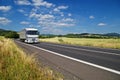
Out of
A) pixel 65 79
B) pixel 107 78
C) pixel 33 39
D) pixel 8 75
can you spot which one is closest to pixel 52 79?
pixel 65 79

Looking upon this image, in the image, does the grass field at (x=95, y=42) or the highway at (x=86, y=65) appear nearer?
the highway at (x=86, y=65)

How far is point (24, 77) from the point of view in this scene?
5773 millimetres

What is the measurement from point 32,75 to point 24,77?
48 centimetres

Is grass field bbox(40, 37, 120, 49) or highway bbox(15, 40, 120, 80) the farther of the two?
grass field bbox(40, 37, 120, 49)

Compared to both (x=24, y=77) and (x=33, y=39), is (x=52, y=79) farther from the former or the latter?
(x=33, y=39)

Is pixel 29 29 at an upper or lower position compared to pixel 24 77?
upper

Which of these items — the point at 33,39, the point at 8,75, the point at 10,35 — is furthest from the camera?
the point at 10,35

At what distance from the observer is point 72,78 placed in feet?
23.1

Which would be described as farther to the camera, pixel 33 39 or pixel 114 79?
pixel 33 39

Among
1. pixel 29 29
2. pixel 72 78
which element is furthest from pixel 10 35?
pixel 72 78

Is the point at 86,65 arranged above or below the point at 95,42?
above

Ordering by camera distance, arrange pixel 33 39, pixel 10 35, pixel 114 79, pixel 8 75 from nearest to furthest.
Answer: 1. pixel 8 75
2. pixel 114 79
3. pixel 33 39
4. pixel 10 35

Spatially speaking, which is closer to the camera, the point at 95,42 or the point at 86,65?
the point at 86,65

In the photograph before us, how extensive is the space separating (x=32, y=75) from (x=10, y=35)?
127105mm
